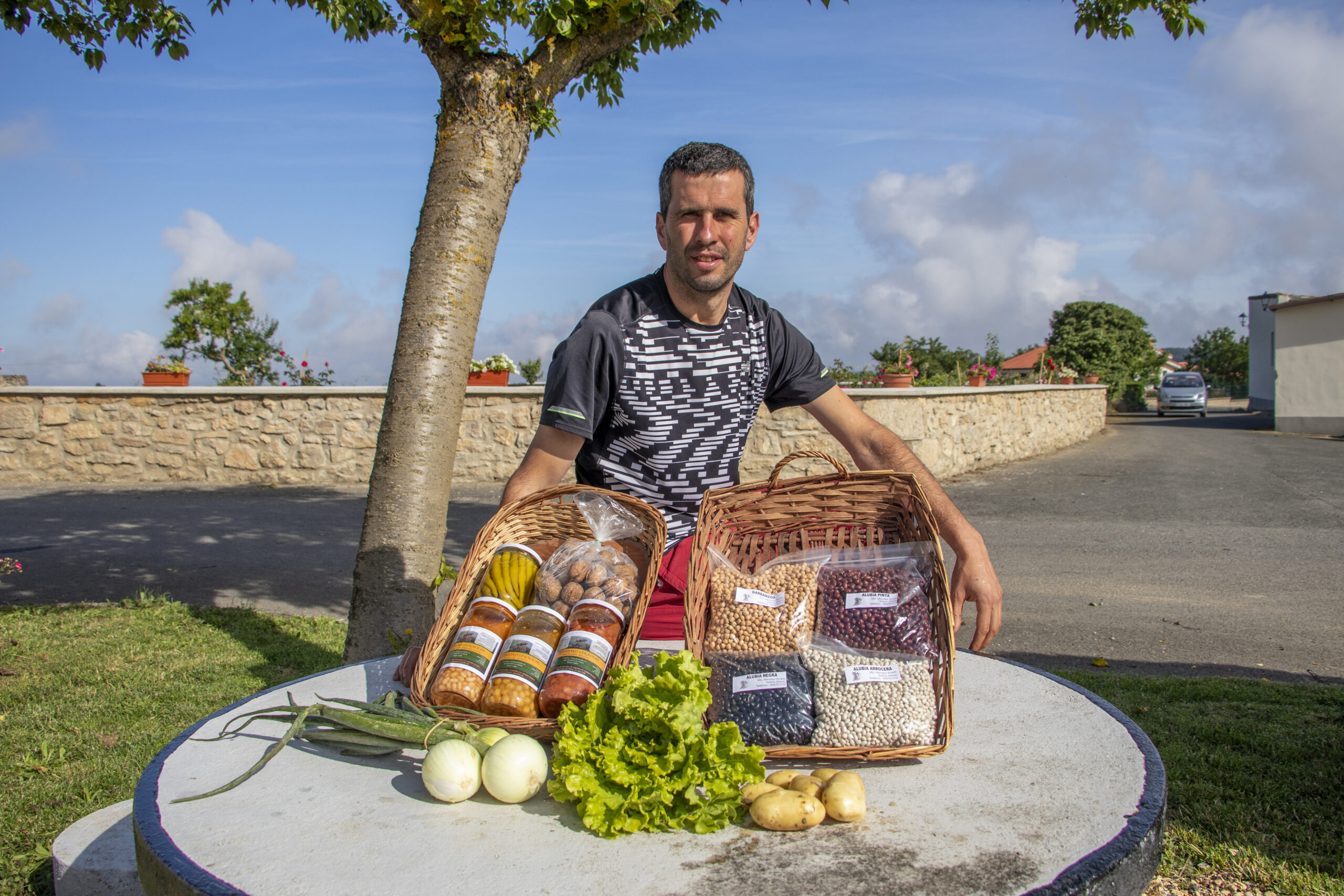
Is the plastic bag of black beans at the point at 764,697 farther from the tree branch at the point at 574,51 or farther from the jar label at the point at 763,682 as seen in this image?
the tree branch at the point at 574,51

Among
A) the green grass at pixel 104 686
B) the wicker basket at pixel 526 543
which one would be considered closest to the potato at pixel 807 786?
the wicker basket at pixel 526 543

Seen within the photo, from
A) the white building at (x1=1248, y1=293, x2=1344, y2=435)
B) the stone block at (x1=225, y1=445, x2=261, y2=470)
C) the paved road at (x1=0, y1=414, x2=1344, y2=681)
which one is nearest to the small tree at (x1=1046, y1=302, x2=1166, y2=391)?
the white building at (x1=1248, y1=293, x2=1344, y2=435)

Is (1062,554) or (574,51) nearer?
(574,51)

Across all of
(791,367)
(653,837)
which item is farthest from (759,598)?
(791,367)

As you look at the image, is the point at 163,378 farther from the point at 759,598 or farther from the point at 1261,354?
the point at 1261,354

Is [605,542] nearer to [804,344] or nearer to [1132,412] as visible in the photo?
[804,344]

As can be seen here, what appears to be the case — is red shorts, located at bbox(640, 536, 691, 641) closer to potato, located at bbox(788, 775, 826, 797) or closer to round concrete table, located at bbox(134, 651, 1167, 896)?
round concrete table, located at bbox(134, 651, 1167, 896)

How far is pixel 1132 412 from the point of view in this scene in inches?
1548

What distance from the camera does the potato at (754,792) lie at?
1.48 meters

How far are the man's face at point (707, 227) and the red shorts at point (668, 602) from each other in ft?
2.60

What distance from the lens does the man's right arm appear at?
7.83 feet

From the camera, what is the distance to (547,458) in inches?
95.7

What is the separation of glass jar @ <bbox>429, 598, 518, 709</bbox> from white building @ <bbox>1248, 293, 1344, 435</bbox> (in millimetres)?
25588

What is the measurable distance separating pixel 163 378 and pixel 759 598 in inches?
509
